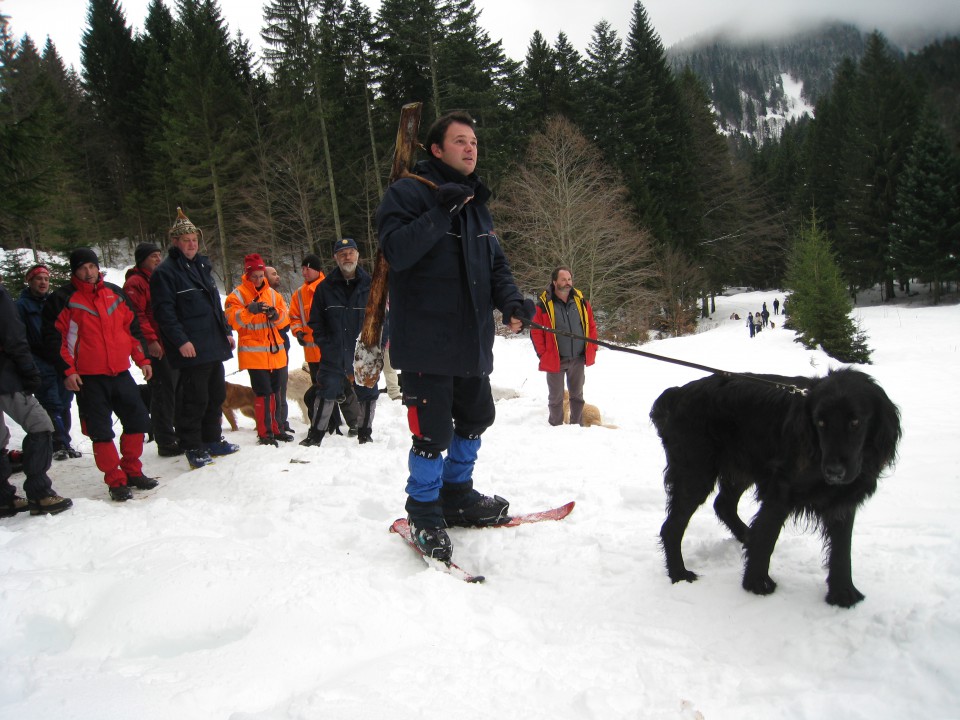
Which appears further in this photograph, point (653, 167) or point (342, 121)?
point (653, 167)

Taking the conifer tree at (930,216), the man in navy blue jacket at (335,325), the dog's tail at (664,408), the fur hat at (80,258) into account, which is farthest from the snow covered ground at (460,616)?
the conifer tree at (930,216)

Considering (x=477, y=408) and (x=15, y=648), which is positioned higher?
(x=477, y=408)

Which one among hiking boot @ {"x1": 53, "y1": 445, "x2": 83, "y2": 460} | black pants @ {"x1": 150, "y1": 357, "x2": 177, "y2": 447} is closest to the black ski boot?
black pants @ {"x1": 150, "y1": 357, "x2": 177, "y2": 447}

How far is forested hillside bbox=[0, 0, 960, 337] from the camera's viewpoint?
2378 cm

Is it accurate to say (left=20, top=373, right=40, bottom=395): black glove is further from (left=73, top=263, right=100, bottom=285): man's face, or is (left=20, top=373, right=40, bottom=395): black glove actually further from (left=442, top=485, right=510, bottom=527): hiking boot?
(left=442, top=485, right=510, bottom=527): hiking boot

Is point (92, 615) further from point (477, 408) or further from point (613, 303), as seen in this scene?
point (613, 303)

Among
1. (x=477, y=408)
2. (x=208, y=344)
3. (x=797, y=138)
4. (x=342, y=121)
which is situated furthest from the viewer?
(x=797, y=138)

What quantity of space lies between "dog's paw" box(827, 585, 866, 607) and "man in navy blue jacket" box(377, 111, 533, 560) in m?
1.74

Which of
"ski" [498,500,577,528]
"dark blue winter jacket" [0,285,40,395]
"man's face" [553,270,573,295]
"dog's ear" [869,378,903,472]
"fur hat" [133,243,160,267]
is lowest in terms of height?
"ski" [498,500,577,528]

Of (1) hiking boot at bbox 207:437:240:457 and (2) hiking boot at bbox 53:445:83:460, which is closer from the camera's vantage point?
(1) hiking boot at bbox 207:437:240:457

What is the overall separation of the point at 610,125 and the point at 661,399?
1281 inches

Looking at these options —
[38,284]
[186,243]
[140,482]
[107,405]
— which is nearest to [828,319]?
[186,243]

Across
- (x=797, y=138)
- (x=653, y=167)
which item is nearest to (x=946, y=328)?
(x=653, y=167)

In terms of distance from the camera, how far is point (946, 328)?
22.7 metres
